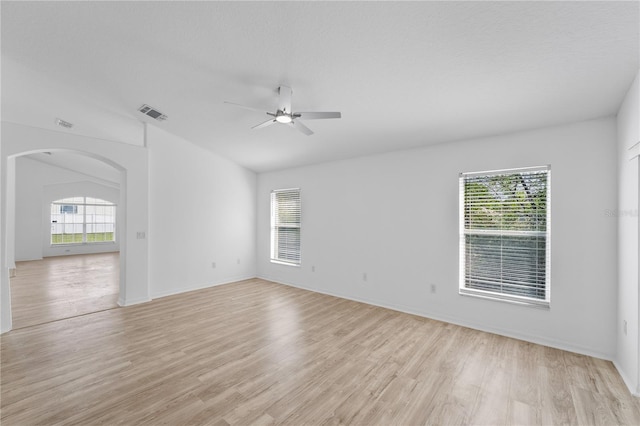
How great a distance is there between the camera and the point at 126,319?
12.8 ft

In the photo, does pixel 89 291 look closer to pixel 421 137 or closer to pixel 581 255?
pixel 421 137

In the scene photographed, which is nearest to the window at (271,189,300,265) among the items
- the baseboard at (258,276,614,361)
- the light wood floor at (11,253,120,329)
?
the baseboard at (258,276,614,361)

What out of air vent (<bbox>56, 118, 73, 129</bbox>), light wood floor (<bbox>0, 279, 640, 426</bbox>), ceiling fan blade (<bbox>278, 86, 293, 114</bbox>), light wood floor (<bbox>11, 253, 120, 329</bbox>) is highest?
air vent (<bbox>56, 118, 73, 129</bbox>)

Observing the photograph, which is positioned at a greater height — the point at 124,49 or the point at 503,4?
the point at 124,49

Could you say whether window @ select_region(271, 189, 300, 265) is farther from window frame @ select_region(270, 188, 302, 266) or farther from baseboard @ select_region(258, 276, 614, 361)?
baseboard @ select_region(258, 276, 614, 361)

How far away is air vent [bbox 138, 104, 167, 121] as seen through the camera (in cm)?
423

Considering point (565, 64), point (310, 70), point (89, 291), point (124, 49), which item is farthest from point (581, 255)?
point (89, 291)

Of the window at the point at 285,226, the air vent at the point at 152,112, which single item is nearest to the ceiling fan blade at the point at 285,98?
the air vent at the point at 152,112

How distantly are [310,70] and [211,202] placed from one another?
402cm

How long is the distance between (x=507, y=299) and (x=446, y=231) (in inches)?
43.3

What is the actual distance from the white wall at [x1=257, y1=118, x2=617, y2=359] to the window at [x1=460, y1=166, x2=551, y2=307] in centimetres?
11

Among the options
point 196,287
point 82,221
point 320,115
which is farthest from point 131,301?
point 82,221

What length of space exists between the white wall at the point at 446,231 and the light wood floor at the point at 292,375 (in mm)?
320

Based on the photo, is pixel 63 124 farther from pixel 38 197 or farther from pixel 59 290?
pixel 38 197
